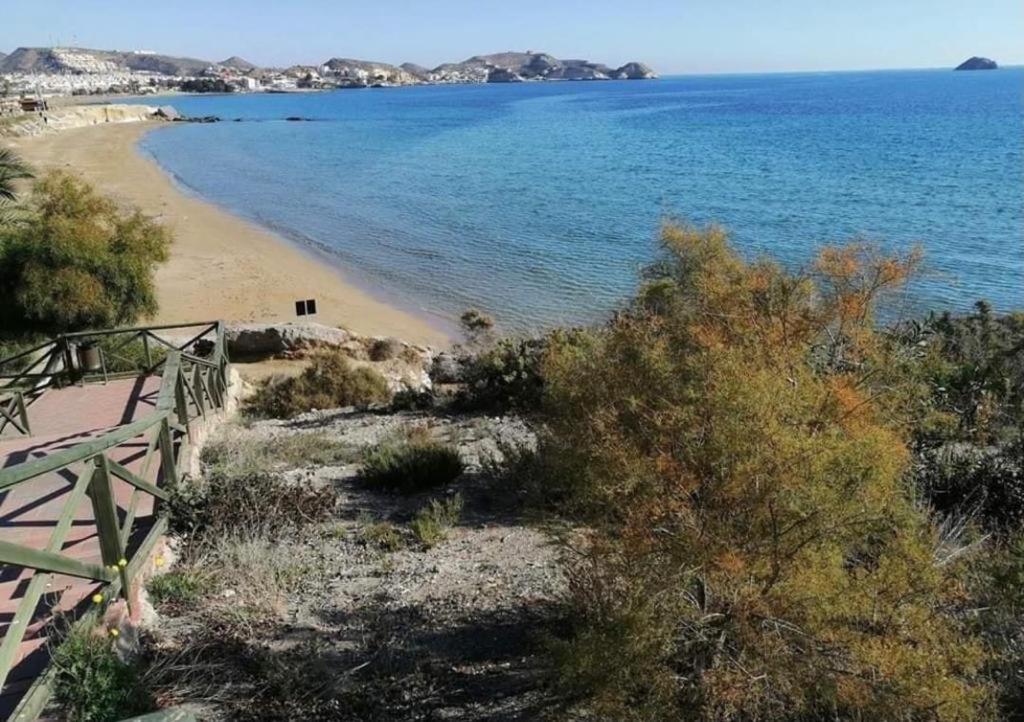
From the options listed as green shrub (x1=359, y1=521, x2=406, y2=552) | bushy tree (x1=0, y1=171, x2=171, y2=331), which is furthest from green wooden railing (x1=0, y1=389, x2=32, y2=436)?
bushy tree (x1=0, y1=171, x2=171, y2=331)

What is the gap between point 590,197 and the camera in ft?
142

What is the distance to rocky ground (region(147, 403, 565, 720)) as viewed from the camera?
501 cm

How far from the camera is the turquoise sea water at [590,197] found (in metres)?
27.2

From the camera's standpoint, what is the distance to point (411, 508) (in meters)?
8.23

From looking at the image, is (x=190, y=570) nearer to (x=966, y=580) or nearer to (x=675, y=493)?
(x=675, y=493)

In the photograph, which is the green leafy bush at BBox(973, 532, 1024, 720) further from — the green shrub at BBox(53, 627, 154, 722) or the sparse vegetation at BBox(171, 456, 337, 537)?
the sparse vegetation at BBox(171, 456, 337, 537)

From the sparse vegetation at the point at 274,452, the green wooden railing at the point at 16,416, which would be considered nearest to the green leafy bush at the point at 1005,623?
the sparse vegetation at the point at 274,452

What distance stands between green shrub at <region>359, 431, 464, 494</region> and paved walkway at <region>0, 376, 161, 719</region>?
2338 millimetres

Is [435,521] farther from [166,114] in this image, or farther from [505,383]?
[166,114]

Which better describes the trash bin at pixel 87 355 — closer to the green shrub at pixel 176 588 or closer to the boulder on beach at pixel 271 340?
the boulder on beach at pixel 271 340

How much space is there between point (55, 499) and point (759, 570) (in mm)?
5734

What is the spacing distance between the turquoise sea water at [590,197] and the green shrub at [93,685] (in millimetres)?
13233

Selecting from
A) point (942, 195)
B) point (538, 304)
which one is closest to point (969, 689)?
point (538, 304)

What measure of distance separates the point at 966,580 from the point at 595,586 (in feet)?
8.66
